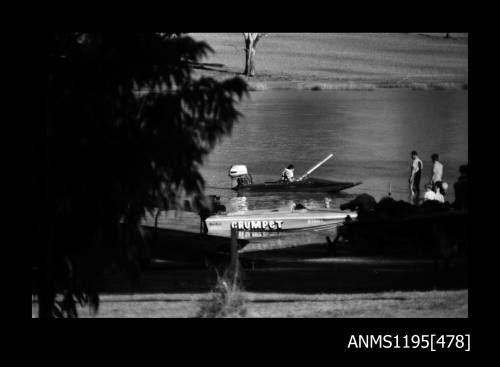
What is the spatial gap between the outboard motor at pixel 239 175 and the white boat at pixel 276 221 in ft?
26.9

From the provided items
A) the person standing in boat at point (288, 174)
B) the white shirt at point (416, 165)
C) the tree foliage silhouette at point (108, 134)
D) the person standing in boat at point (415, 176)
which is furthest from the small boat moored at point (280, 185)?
the tree foliage silhouette at point (108, 134)

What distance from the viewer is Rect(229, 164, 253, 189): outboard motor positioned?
28188mm

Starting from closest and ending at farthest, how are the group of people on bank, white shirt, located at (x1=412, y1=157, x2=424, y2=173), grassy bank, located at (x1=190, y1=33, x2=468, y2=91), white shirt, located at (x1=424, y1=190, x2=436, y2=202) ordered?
white shirt, located at (x1=424, y1=190, x2=436, y2=202)
the group of people on bank
white shirt, located at (x1=412, y1=157, x2=424, y2=173)
grassy bank, located at (x1=190, y1=33, x2=468, y2=91)

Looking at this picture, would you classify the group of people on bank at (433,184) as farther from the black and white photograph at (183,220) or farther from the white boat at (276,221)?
the white boat at (276,221)

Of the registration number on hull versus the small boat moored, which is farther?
the small boat moored

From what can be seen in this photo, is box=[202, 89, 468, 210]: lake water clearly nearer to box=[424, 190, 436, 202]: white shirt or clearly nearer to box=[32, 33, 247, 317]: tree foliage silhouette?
box=[424, 190, 436, 202]: white shirt

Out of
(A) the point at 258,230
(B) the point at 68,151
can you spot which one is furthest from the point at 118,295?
(A) the point at 258,230

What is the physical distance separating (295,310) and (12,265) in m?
3.76

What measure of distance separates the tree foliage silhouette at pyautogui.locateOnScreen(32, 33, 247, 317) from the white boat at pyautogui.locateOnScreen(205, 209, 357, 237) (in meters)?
10.3

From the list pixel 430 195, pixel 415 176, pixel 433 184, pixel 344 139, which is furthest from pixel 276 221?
pixel 344 139

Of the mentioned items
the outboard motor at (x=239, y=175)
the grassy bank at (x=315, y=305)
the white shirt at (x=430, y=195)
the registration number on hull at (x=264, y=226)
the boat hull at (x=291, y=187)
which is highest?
the outboard motor at (x=239, y=175)

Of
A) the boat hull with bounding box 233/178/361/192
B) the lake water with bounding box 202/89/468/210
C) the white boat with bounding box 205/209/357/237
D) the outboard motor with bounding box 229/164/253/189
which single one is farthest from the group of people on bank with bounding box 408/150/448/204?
the outboard motor with bounding box 229/164/253/189

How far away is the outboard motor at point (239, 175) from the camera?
28188 mm

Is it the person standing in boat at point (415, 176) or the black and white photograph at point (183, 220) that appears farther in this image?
the person standing in boat at point (415, 176)
